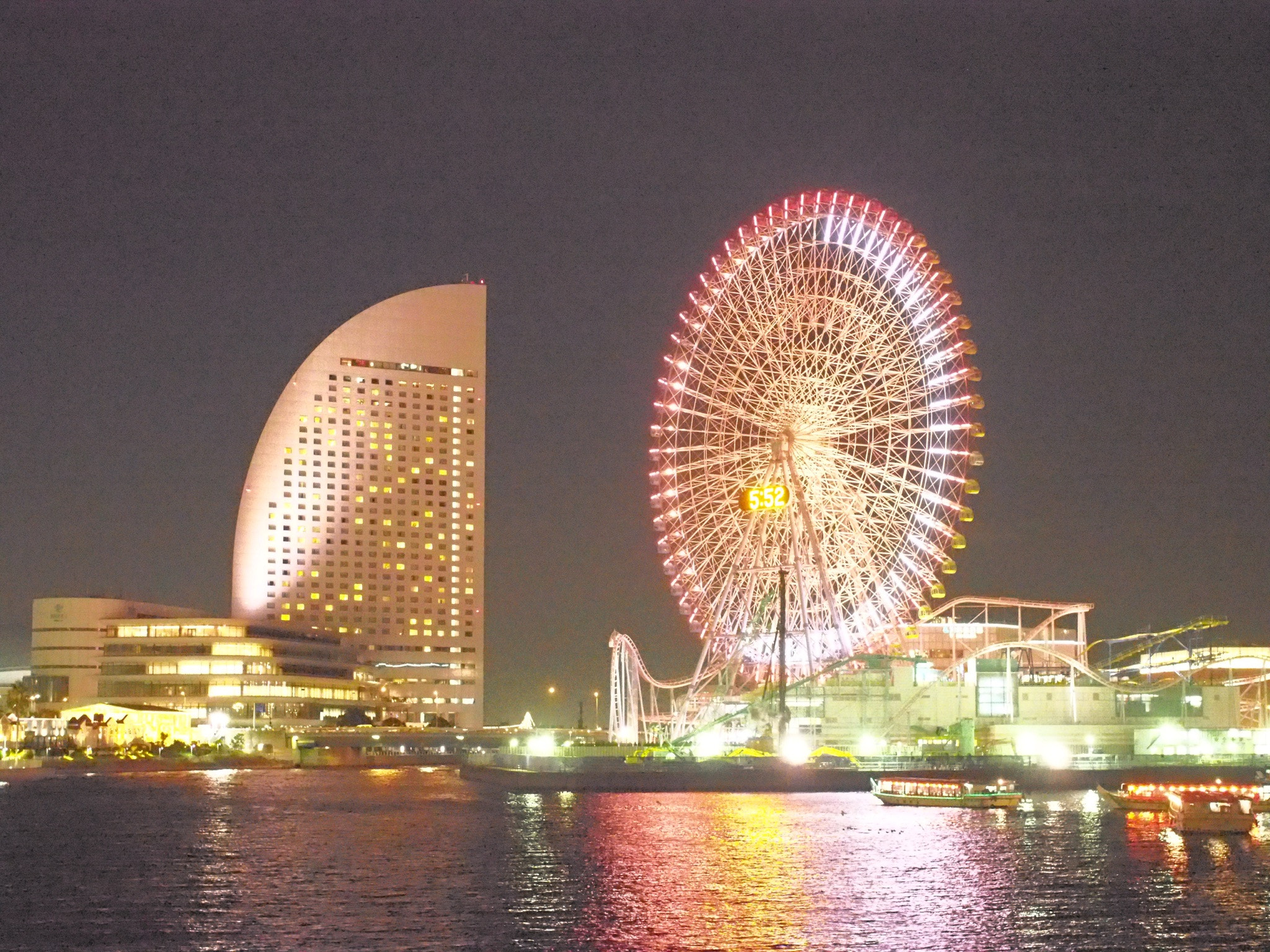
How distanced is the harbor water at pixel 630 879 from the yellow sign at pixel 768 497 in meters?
15.5

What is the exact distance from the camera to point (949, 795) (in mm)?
80875

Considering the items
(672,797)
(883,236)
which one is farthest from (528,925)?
(883,236)

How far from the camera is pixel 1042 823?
7225cm

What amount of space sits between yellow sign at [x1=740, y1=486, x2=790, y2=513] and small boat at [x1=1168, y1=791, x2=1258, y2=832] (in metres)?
26.2

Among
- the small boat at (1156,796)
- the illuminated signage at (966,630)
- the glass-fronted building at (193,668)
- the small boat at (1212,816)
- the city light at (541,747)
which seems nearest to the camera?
the small boat at (1212,816)

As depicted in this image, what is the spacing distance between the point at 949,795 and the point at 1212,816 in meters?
14.5

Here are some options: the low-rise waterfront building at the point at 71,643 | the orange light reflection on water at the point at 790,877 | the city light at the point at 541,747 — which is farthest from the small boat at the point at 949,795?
the low-rise waterfront building at the point at 71,643

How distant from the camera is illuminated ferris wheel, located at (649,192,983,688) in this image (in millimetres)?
85438

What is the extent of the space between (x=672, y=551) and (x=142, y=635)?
105m

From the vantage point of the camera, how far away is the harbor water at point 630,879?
42.8 m

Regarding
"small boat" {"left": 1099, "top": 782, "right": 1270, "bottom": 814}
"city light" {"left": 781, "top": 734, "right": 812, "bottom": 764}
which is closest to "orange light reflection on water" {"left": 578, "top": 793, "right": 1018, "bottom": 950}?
"small boat" {"left": 1099, "top": 782, "right": 1270, "bottom": 814}

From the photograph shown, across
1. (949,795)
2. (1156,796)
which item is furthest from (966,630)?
(1156,796)

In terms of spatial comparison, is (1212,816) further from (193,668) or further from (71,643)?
(71,643)

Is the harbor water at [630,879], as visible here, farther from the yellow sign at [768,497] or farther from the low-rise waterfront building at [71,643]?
the low-rise waterfront building at [71,643]
